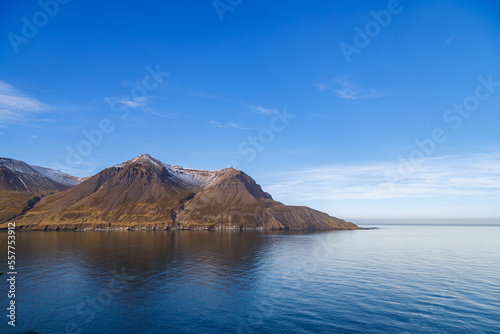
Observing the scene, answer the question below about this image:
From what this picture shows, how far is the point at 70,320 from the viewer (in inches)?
1576

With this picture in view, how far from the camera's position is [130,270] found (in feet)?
242

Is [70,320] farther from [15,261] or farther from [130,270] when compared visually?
[15,261]

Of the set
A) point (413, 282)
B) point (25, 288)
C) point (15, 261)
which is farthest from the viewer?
point (15, 261)

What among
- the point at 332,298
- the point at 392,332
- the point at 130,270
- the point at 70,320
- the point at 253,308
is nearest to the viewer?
the point at 392,332

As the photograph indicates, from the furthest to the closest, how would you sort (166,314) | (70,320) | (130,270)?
(130,270) → (166,314) → (70,320)

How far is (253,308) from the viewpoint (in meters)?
45.8

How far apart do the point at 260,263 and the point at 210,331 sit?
52.0m

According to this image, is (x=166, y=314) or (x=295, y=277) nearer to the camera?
(x=166, y=314)

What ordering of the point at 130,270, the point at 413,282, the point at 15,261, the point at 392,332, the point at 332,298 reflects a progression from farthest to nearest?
the point at 15,261
the point at 130,270
the point at 413,282
the point at 332,298
the point at 392,332

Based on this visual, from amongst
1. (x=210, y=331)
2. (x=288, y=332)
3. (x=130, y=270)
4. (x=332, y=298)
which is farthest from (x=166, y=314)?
(x=130, y=270)

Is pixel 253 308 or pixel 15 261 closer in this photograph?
pixel 253 308

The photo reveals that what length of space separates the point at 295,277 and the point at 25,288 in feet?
180

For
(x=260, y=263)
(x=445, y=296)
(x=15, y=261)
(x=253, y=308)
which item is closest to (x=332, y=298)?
(x=253, y=308)

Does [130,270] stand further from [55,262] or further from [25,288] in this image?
[55,262]
